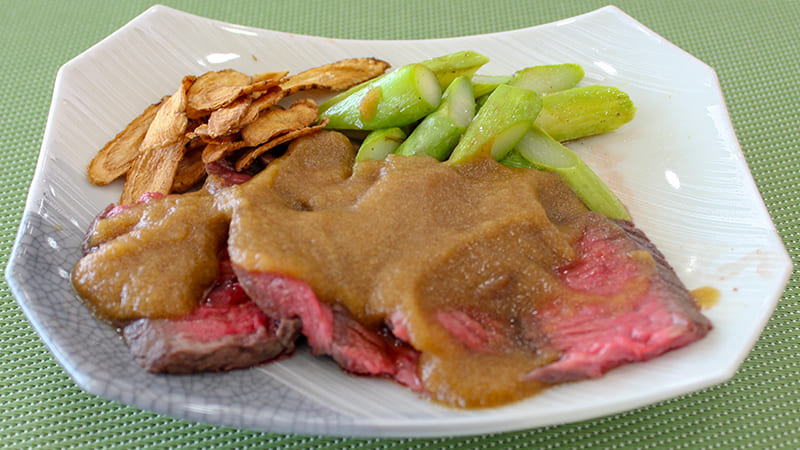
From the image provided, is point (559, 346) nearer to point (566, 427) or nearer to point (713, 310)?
point (566, 427)

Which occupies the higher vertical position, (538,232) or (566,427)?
(538,232)

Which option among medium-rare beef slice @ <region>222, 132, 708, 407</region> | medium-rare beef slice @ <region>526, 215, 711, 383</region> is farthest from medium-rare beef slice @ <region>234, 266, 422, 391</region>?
medium-rare beef slice @ <region>526, 215, 711, 383</region>

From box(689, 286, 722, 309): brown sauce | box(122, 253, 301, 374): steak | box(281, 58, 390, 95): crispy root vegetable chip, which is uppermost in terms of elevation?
box(281, 58, 390, 95): crispy root vegetable chip

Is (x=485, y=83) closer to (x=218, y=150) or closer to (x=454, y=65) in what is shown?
(x=454, y=65)

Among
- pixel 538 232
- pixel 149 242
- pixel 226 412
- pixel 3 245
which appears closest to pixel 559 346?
pixel 538 232

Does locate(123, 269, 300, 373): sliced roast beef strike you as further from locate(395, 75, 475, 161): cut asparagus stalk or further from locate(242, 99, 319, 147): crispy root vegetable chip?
locate(395, 75, 475, 161): cut asparagus stalk

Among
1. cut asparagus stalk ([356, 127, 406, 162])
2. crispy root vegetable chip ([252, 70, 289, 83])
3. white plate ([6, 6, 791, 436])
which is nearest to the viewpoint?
white plate ([6, 6, 791, 436])

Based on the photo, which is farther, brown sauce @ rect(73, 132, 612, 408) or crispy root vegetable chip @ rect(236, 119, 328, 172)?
crispy root vegetable chip @ rect(236, 119, 328, 172)
